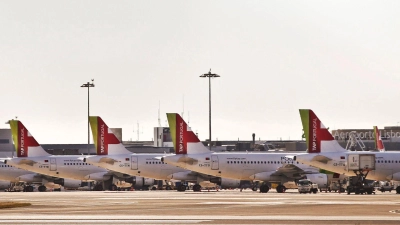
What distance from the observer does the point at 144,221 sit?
49281mm

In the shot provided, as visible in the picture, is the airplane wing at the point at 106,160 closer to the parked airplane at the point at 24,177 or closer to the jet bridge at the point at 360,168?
the parked airplane at the point at 24,177

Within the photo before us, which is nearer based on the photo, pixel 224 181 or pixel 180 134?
pixel 180 134

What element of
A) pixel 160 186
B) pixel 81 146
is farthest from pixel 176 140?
pixel 81 146

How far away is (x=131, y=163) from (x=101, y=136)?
5.21 meters

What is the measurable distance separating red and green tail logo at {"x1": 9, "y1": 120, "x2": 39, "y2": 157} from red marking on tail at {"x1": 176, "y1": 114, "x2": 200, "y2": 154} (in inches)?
871

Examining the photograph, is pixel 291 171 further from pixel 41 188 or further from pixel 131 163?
pixel 41 188

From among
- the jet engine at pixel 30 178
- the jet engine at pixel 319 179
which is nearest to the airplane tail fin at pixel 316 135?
the jet engine at pixel 319 179

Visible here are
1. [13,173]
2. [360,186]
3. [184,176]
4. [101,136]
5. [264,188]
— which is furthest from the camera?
[13,173]

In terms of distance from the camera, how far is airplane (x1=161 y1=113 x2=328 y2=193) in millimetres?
107000

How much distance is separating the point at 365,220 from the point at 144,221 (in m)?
11.1

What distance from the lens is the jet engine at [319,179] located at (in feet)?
348

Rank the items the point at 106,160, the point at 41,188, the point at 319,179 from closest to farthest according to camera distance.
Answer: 1. the point at 319,179
2. the point at 106,160
3. the point at 41,188

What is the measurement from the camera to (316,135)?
325 ft

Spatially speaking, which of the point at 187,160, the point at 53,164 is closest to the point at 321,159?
the point at 187,160
